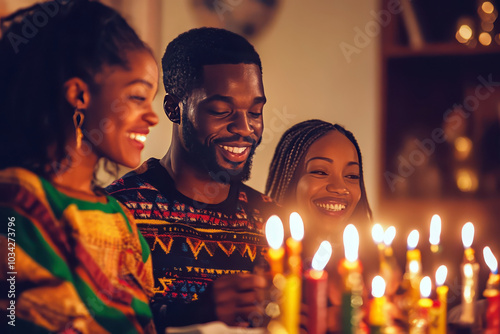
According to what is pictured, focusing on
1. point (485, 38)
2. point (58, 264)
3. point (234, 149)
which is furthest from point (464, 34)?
point (58, 264)

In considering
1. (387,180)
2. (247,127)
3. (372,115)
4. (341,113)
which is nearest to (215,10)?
(247,127)

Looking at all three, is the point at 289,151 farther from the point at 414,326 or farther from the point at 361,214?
the point at 414,326

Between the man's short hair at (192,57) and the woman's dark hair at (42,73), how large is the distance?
0.15 metres

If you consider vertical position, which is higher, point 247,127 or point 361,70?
point 361,70

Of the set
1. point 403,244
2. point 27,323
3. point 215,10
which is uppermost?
point 215,10

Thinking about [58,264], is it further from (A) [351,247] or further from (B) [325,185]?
(B) [325,185]

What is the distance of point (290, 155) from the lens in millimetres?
1220

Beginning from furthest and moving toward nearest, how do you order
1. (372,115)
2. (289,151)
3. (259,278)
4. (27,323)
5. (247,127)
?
(372,115), (289,151), (247,127), (259,278), (27,323)

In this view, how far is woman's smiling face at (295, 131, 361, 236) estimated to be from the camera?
1.20m

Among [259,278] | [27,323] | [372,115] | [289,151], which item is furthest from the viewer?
[372,115]

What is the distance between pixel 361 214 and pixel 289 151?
210mm

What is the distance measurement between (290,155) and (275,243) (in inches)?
14.0

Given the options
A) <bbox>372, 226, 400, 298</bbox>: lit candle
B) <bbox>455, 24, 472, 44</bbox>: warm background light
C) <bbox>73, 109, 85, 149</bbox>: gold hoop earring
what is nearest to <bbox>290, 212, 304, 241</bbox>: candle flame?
<bbox>372, 226, 400, 298</bbox>: lit candle

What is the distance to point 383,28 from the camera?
1.49 meters
